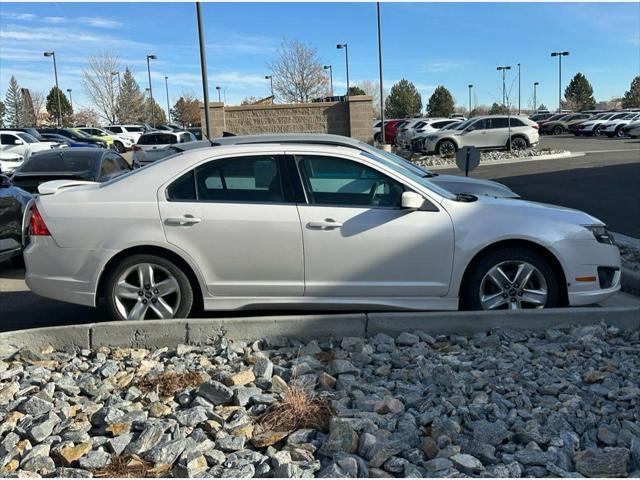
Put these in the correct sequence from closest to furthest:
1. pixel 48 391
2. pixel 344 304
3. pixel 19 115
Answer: pixel 48 391
pixel 344 304
pixel 19 115

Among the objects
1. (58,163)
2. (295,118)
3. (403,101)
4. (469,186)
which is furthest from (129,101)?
(469,186)

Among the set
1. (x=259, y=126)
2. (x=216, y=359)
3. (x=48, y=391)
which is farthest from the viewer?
(x=259, y=126)

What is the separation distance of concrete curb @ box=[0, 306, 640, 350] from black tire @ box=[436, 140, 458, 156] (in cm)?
2252

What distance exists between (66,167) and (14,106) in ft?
239

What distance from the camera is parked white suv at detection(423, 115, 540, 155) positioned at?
26.6 metres

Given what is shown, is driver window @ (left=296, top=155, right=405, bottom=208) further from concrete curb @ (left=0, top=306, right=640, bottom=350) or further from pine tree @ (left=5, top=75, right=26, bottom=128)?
pine tree @ (left=5, top=75, right=26, bottom=128)

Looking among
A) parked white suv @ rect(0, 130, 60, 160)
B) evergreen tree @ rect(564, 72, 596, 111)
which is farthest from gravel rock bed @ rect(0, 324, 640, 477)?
evergreen tree @ rect(564, 72, 596, 111)

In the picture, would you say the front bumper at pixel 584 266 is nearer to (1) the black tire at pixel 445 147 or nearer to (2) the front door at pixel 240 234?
(2) the front door at pixel 240 234

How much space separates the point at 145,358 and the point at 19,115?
78790mm

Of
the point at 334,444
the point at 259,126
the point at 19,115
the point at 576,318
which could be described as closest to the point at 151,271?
the point at 334,444

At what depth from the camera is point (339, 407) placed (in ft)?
11.5

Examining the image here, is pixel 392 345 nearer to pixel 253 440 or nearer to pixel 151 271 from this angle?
pixel 253 440

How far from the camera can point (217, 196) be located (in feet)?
16.9

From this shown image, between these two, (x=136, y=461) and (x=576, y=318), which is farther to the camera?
(x=576, y=318)
